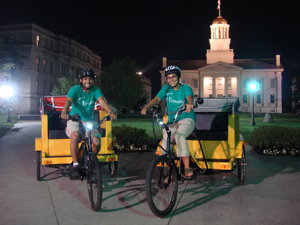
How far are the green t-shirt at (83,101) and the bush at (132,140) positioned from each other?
17.3 feet

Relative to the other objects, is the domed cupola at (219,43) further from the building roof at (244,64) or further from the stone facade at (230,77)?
the building roof at (244,64)

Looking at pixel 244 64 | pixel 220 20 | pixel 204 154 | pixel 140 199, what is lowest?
pixel 140 199

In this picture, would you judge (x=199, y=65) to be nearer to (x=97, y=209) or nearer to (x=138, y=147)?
(x=138, y=147)

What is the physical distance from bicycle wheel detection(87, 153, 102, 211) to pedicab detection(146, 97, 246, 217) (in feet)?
2.36

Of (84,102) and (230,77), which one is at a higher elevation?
(230,77)

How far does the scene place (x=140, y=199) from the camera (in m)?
5.16

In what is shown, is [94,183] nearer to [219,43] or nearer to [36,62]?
[36,62]

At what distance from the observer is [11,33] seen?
6406 cm

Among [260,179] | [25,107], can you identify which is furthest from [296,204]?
[25,107]

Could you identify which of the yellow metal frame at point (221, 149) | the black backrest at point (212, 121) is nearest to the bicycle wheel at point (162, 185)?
the yellow metal frame at point (221, 149)

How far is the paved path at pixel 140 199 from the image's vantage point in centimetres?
429

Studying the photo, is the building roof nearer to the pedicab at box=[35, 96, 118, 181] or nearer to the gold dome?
the gold dome

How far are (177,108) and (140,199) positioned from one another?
1.58 metres

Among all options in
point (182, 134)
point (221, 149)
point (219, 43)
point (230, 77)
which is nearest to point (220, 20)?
point (219, 43)
